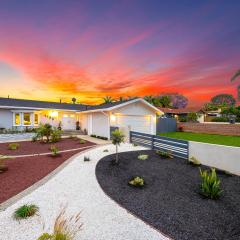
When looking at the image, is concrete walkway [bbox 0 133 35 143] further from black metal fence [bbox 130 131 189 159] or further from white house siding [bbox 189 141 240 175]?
white house siding [bbox 189 141 240 175]

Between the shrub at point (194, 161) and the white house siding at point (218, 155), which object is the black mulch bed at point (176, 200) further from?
the white house siding at point (218, 155)

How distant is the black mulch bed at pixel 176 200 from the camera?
4020 millimetres

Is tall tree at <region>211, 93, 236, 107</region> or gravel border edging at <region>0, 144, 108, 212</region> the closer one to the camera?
gravel border edging at <region>0, 144, 108, 212</region>

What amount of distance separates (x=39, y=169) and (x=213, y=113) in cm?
5330

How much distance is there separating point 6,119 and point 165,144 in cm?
1953

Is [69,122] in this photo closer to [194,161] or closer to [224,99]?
[194,161]

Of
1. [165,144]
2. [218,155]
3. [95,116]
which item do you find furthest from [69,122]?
[218,155]

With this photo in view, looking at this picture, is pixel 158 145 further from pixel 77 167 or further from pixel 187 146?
pixel 77 167

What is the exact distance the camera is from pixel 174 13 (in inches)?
511

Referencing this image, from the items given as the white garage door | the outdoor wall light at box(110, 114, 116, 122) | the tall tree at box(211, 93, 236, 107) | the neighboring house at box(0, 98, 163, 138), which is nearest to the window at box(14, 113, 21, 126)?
the neighboring house at box(0, 98, 163, 138)

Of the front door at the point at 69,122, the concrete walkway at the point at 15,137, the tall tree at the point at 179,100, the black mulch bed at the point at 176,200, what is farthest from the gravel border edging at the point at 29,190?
the tall tree at the point at 179,100

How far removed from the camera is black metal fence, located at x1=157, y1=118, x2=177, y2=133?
24.9 m

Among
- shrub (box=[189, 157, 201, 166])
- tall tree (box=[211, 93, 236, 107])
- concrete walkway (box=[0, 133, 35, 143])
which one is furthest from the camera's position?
tall tree (box=[211, 93, 236, 107])

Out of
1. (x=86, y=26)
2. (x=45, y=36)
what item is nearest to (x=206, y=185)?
(x=86, y=26)
